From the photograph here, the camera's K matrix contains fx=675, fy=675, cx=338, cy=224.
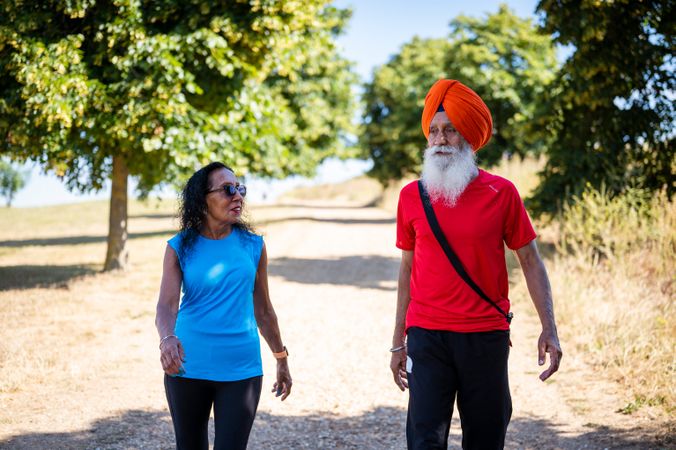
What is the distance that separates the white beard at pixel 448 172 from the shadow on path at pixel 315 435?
291 cm

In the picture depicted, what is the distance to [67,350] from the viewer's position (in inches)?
322

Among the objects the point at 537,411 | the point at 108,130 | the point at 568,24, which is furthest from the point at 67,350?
the point at 568,24

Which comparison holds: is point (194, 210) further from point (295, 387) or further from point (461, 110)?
point (295, 387)

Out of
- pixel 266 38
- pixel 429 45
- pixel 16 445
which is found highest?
pixel 429 45

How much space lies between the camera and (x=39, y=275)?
1484cm

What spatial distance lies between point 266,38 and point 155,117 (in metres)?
2.55

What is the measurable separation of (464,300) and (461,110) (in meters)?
0.95

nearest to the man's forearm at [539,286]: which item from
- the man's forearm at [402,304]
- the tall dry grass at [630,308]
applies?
the man's forearm at [402,304]

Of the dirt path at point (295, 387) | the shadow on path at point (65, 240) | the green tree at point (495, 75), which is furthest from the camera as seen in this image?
the green tree at point (495, 75)

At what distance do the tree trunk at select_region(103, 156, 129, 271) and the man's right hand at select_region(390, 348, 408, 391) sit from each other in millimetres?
12193

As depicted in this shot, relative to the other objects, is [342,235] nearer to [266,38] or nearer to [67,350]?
[266,38]

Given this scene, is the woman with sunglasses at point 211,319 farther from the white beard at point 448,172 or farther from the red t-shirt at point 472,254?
the white beard at point 448,172

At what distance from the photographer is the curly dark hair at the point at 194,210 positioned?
3.42 m

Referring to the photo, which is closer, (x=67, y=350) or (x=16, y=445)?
(x=16, y=445)
